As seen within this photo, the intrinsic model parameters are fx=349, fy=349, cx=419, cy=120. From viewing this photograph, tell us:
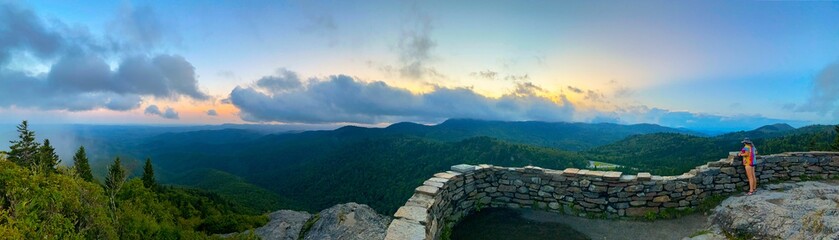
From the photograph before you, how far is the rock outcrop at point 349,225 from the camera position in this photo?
33.3ft

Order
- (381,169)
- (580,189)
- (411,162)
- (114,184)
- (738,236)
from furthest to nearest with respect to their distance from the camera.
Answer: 1. (381,169)
2. (411,162)
3. (580,189)
4. (738,236)
5. (114,184)

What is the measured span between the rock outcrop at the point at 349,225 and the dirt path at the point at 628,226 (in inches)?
170

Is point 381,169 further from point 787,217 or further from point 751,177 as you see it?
point 787,217

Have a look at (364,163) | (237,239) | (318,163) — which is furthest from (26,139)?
(318,163)

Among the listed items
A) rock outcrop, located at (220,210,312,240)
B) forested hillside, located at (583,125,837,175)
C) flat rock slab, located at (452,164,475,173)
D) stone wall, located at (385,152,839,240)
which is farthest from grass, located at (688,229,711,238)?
forested hillside, located at (583,125,837,175)

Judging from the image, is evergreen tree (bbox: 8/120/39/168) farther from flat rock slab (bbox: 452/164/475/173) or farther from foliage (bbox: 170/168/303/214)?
flat rock slab (bbox: 452/164/475/173)

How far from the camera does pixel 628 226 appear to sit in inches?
338

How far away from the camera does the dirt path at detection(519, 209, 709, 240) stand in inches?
319

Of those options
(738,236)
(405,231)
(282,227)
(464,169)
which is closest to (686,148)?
(738,236)

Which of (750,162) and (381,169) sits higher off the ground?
(750,162)

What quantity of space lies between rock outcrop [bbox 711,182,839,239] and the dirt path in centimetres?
53

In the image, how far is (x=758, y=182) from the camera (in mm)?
10438

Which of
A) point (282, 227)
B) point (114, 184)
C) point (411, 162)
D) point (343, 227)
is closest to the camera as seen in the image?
point (114, 184)

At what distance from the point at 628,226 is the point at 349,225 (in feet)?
24.9
